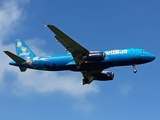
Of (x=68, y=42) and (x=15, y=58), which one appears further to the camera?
(x=15, y=58)

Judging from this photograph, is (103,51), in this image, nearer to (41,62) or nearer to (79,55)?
(79,55)

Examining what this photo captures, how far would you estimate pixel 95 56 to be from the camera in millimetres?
62969

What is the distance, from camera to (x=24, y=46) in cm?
7631

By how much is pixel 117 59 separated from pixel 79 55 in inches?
275

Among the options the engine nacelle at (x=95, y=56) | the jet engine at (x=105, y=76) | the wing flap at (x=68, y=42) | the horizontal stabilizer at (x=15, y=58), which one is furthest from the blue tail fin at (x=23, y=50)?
the engine nacelle at (x=95, y=56)

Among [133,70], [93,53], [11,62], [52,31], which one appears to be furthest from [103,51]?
[11,62]

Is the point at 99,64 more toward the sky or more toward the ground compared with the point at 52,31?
more toward the ground

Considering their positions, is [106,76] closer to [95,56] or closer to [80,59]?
[80,59]

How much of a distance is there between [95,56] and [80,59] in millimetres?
3383

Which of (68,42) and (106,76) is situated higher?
(68,42)

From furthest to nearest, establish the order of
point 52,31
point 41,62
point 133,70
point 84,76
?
point 84,76 → point 41,62 → point 133,70 → point 52,31

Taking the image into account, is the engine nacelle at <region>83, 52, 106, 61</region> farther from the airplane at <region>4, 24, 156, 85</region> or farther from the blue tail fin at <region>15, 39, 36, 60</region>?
the blue tail fin at <region>15, 39, 36, 60</region>

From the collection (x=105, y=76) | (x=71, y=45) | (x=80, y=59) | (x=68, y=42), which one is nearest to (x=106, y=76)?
(x=105, y=76)

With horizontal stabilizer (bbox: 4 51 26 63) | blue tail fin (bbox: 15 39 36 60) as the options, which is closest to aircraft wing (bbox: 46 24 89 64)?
horizontal stabilizer (bbox: 4 51 26 63)
